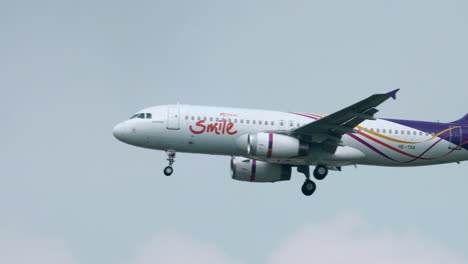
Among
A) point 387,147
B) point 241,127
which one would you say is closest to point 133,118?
point 241,127

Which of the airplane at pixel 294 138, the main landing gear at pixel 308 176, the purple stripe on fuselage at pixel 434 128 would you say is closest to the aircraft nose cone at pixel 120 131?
the airplane at pixel 294 138

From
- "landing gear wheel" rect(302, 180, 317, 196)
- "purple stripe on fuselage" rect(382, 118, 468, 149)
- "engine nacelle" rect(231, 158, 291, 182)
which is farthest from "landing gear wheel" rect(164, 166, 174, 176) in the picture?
"purple stripe on fuselage" rect(382, 118, 468, 149)

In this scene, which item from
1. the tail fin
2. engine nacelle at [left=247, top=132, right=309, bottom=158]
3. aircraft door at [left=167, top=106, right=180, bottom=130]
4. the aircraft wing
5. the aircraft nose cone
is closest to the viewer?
the aircraft wing

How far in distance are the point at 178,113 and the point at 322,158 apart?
28.3 feet

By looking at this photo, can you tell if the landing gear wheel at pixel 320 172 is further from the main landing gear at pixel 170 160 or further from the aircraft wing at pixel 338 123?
the main landing gear at pixel 170 160

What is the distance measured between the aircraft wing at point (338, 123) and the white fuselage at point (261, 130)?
26.7 inches

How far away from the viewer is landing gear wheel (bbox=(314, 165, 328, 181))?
59.0 meters

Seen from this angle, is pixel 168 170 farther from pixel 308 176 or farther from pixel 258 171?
pixel 308 176

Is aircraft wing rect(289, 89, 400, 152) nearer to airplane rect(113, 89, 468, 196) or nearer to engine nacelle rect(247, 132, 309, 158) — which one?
airplane rect(113, 89, 468, 196)

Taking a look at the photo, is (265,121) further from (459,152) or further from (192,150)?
(459,152)

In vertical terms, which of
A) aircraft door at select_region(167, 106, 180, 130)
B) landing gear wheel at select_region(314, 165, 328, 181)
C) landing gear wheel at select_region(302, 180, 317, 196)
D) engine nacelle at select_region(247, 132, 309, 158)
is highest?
aircraft door at select_region(167, 106, 180, 130)

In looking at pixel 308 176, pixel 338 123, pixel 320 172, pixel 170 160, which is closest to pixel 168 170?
pixel 170 160

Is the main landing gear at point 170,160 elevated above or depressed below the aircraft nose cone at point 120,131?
below

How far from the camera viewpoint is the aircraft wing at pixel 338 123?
54.1m
